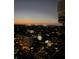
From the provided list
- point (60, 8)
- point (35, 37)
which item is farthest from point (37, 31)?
point (60, 8)

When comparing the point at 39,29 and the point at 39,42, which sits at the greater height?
the point at 39,29

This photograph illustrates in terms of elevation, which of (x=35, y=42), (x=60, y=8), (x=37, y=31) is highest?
(x=60, y=8)
